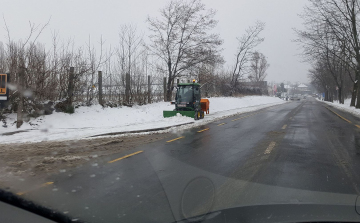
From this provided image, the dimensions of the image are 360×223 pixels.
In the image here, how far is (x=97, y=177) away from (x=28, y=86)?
10539mm

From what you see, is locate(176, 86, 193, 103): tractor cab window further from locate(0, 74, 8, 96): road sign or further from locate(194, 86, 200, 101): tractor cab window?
locate(0, 74, 8, 96): road sign

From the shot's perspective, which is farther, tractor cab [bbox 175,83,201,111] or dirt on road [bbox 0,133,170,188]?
tractor cab [bbox 175,83,201,111]

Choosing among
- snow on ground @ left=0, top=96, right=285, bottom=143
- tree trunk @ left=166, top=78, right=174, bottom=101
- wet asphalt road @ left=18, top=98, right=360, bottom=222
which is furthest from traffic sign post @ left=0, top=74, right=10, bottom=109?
tree trunk @ left=166, top=78, right=174, bottom=101

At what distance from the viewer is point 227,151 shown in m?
8.68

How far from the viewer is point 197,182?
562 centimetres

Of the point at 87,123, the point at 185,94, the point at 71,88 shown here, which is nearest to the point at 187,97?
the point at 185,94

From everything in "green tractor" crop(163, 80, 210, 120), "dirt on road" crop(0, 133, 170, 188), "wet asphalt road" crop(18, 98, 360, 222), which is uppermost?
"green tractor" crop(163, 80, 210, 120)

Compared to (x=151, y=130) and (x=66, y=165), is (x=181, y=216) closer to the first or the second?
(x=66, y=165)

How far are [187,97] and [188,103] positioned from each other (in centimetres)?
51


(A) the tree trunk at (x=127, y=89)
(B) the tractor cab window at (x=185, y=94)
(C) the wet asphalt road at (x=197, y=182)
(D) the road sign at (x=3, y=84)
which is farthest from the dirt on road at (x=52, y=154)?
(A) the tree trunk at (x=127, y=89)

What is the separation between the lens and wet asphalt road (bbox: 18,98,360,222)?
4340 mm

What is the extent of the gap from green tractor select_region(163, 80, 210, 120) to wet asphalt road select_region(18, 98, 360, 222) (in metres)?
9.48

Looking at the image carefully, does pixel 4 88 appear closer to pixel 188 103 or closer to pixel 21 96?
pixel 21 96

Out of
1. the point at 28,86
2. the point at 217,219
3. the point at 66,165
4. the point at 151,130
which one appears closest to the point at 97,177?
the point at 66,165
